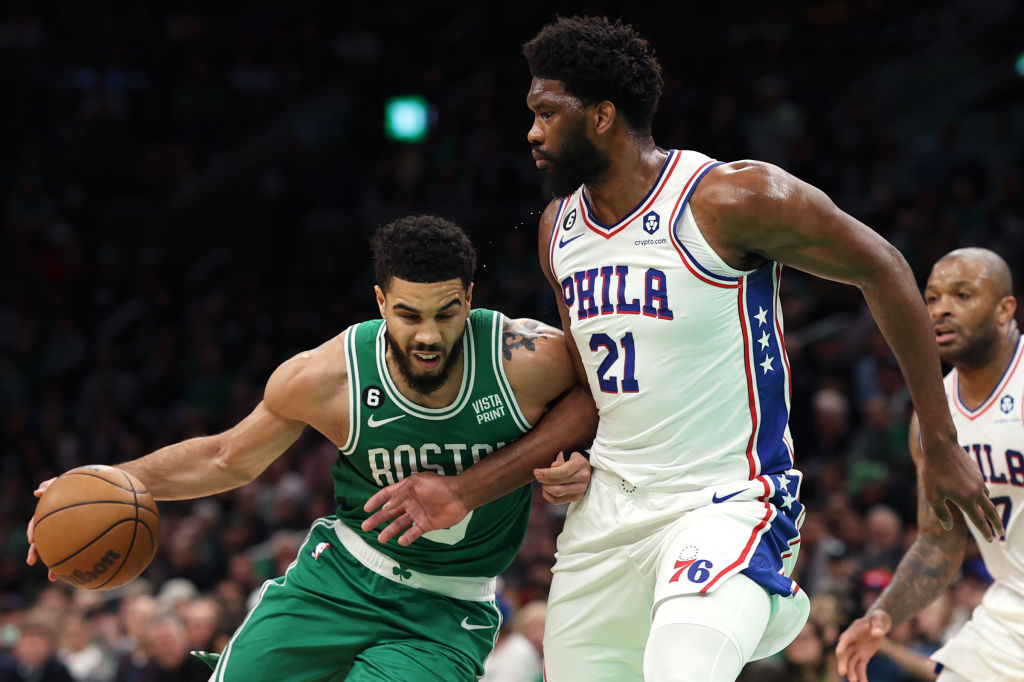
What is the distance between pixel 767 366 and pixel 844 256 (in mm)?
422

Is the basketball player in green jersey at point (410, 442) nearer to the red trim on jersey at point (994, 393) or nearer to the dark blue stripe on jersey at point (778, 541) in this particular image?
the dark blue stripe on jersey at point (778, 541)

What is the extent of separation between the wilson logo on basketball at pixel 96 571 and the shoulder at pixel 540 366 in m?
1.52

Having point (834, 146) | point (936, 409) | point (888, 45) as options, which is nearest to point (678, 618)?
point (936, 409)

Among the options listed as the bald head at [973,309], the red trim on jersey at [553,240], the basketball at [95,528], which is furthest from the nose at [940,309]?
the basketball at [95,528]

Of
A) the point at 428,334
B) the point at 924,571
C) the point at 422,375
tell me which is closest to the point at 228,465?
the point at 422,375

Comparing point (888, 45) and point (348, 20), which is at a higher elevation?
point (348, 20)

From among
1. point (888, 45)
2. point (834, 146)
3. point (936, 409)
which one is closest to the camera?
point (936, 409)

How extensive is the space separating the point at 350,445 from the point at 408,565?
18.6 inches

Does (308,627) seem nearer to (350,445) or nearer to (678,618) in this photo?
(350,445)

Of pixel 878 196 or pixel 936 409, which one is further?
pixel 878 196

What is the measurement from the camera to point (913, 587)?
4.76 m

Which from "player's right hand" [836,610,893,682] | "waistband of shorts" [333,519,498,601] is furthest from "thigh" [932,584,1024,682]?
"waistband of shorts" [333,519,498,601]

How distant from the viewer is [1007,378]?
191 inches

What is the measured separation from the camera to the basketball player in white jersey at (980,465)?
4.66m
